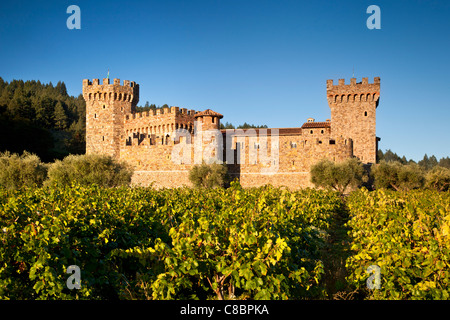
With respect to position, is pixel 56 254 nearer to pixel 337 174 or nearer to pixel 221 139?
pixel 337 174

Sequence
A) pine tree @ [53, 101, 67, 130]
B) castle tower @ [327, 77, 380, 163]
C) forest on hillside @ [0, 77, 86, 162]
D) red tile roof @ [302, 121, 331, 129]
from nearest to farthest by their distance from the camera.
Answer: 1. red tile roof @ [302, 121, 331, 129]
2. castle tower @ [327, 77, 380, 163]
3. forest on hillside @ [0, 77, 86, 162]
4. pine tree @ [53, 101, 67, 130]

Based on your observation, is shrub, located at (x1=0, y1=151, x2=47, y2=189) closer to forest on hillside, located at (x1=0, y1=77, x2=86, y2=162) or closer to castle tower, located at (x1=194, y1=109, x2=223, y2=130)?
castle tower, located at (x1=194, y1=109, x2=223, y2=130)

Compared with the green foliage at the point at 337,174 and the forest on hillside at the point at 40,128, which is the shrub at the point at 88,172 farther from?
the forest on hillside at the point at 40,128

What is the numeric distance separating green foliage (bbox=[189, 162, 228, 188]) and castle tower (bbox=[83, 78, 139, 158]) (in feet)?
36.4

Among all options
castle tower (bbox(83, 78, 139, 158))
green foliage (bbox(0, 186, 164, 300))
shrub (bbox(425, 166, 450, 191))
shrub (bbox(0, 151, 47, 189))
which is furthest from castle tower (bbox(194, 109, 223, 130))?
green foliage (bbox(0, 186, 164, 300))

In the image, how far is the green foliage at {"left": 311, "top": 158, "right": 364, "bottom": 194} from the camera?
30234mm

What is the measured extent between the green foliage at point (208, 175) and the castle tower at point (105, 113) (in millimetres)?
11089

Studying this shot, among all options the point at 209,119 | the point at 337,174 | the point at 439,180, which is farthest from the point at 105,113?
the point at 439,180

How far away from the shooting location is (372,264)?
18.2ft

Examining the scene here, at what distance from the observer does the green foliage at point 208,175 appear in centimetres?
3200

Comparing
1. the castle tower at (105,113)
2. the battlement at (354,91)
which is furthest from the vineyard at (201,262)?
the castle tower at (105,113)

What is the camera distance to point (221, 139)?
34.9 meters

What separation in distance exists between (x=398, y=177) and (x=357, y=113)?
335 inches

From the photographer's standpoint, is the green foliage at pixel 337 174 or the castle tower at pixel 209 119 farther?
the castle tower at pixel 209 119
